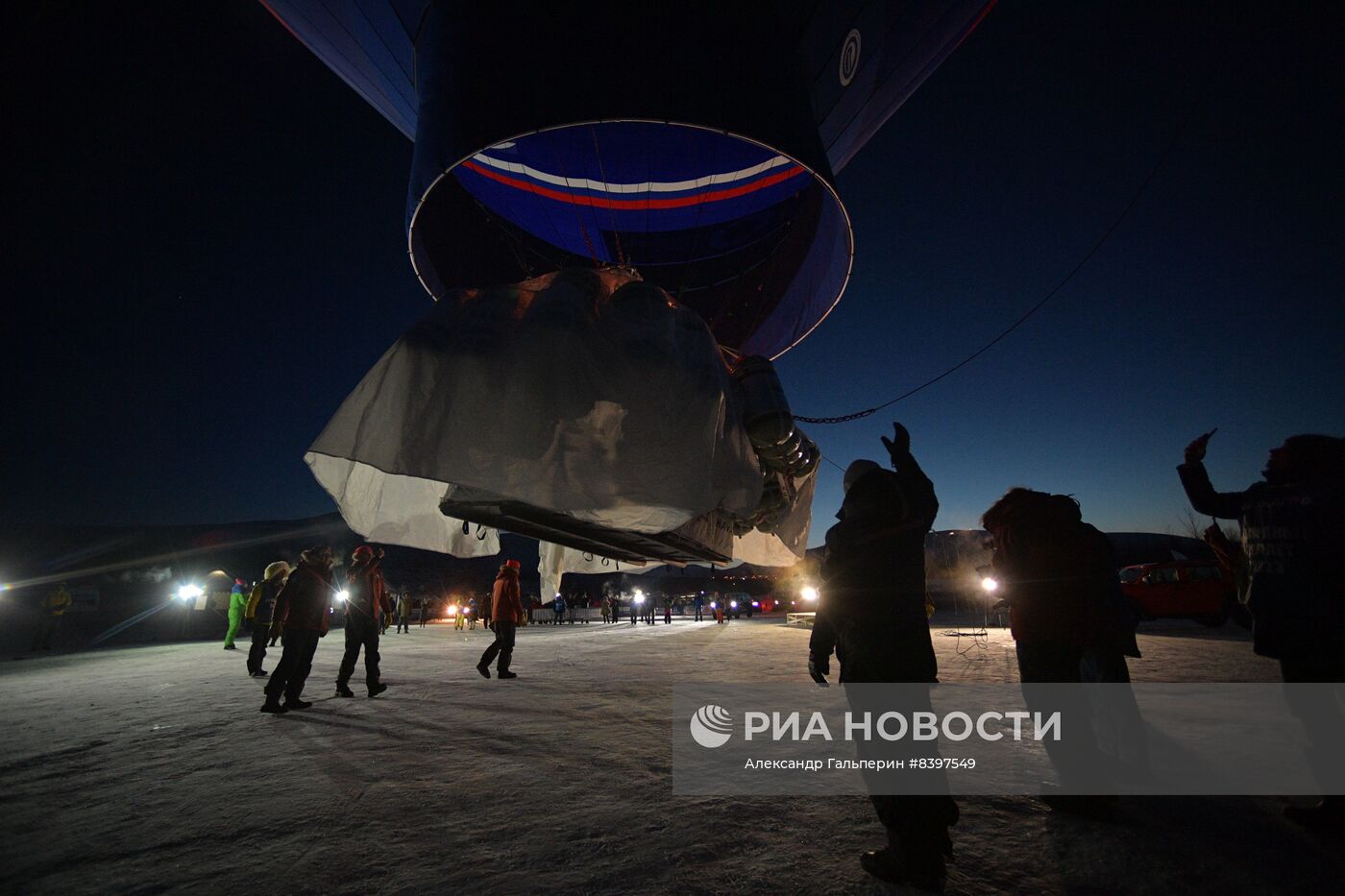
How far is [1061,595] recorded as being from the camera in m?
2.73

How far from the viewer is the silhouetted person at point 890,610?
1827mm

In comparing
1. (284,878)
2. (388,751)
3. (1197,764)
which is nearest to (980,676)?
(1197,764)

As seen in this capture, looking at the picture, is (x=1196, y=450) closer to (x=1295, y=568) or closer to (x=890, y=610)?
(x=1295, y=568)

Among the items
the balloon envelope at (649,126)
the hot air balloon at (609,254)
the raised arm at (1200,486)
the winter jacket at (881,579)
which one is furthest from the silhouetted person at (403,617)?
the raised arm at (1200,486)

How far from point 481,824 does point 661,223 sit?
18.2 feet

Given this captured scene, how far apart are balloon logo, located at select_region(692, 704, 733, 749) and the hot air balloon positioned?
1.44 metres

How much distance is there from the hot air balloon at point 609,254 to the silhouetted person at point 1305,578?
2.48 meters

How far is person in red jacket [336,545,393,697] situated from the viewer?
18.7 ft

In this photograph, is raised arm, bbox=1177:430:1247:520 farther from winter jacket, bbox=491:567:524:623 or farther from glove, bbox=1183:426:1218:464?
winter jacket, bbox=491:567:524:623

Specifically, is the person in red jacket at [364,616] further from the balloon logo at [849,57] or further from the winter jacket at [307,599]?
the balloon logo at [849,57]

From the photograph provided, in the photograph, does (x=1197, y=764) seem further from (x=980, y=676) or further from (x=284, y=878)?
(x=284, y=878)

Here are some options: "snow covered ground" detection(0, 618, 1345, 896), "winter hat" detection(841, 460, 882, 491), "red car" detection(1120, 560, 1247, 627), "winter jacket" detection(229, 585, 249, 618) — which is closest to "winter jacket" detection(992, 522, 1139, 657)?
"snow covered ground" detection(0, 618, 1345, 896)

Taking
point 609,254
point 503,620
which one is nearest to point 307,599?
point 503,620

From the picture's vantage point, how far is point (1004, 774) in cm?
288
